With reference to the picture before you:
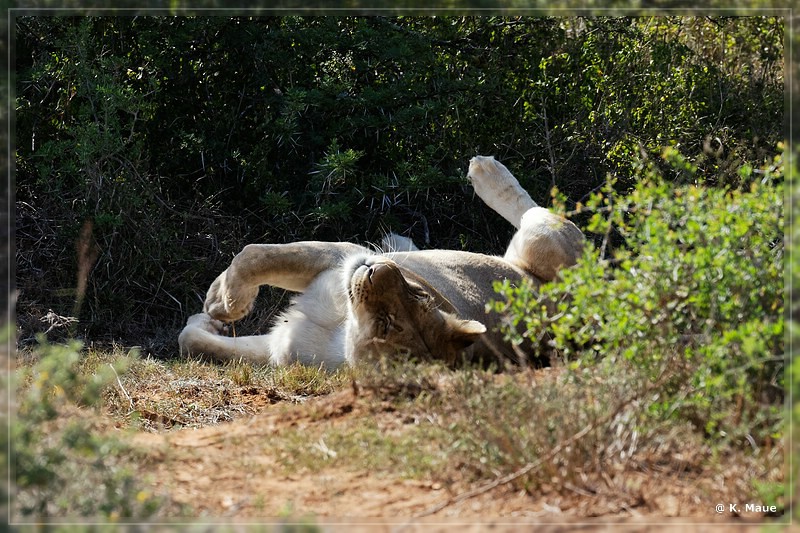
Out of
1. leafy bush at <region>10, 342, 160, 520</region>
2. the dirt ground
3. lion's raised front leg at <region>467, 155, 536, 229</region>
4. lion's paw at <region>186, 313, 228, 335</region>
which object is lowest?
lion's paw at <region>186, 313, 228, 335</region>

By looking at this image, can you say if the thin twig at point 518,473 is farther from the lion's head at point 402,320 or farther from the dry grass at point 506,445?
the lion's head at point 402,320

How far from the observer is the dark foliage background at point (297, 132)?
7180mm

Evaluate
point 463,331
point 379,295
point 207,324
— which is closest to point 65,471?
point 379,295

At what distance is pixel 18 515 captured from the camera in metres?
2.74

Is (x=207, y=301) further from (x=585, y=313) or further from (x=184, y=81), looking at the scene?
(x=585, y=313)

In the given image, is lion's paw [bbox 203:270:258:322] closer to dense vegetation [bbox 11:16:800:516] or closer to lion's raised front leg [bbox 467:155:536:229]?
dense vegetation [bbox 11:16:800:516]

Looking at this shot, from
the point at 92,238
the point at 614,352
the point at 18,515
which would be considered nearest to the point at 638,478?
the point at 614,352

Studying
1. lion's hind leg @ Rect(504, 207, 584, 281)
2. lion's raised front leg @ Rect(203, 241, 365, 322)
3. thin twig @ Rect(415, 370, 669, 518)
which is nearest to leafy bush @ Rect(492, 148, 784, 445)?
thin twig @ Rect(415, 370, 669, 518)

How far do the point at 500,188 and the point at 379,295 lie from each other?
251 centimetres

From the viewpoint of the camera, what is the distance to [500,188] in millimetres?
7559

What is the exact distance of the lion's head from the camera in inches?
208

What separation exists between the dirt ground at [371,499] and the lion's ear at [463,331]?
146 centimetres

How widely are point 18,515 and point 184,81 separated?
5.66 metres

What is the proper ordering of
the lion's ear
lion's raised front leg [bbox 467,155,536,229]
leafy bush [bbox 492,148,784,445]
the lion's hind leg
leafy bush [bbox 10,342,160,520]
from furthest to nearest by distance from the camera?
lion's raised front leg [bbox 467,155,536,229]
the lion's hind leg
the lion's ear
leafy bush [bbox 492,148,784,445]
leafy bush [bbox 10,342,160,520]
